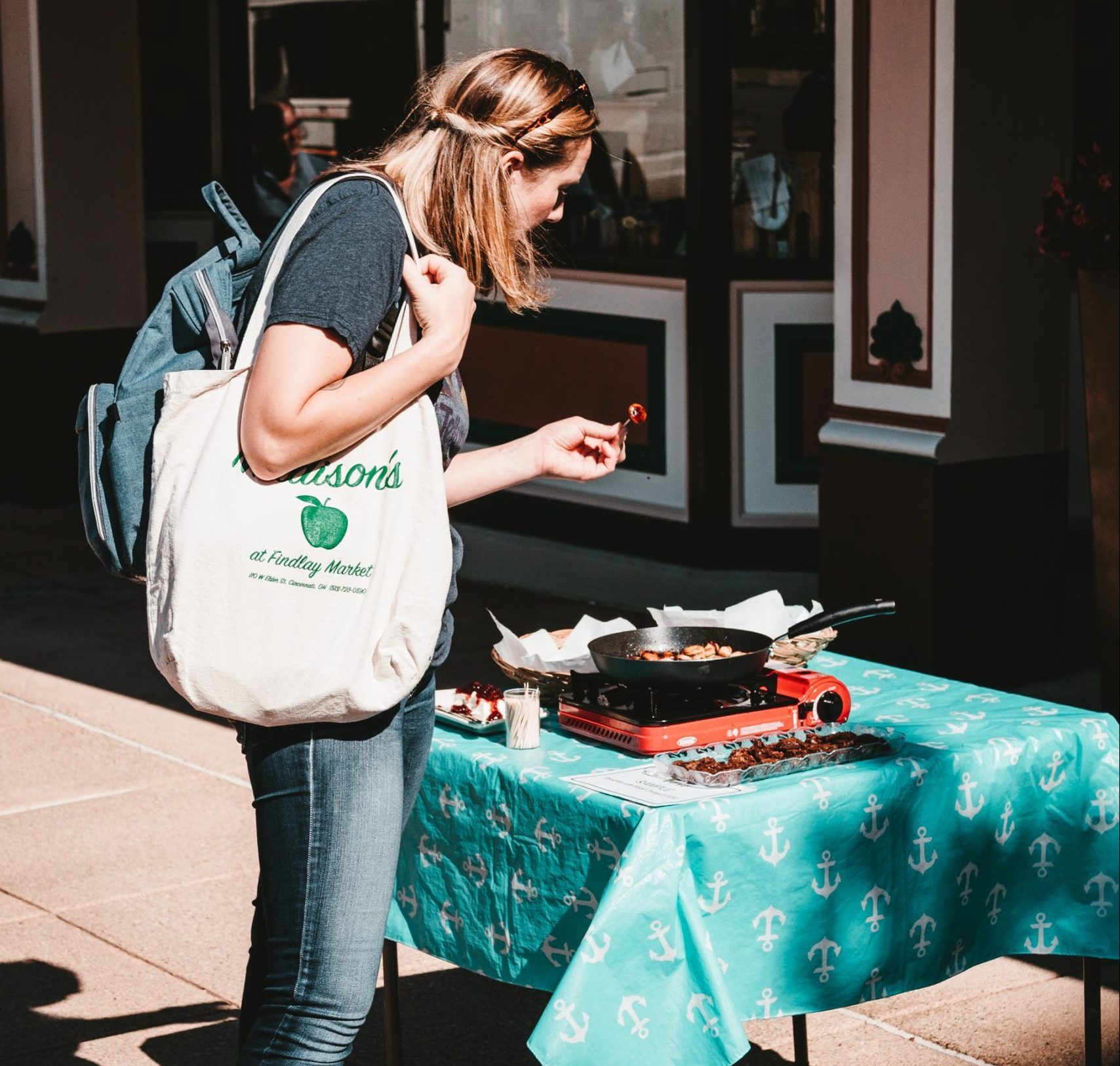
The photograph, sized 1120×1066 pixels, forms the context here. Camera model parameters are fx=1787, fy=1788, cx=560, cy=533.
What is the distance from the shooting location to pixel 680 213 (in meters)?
8.05

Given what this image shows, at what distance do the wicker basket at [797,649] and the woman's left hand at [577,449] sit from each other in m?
0.51

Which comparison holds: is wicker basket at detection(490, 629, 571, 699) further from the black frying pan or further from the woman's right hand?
the woman's right hand

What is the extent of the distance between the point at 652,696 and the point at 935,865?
1.81 feet

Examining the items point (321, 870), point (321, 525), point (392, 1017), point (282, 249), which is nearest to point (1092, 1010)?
point (392, 1017)

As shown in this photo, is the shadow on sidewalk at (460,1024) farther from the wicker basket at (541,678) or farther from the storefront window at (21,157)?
the storefront window at (21,157)

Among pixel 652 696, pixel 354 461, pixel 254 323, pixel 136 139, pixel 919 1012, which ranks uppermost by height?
pixel 136 139

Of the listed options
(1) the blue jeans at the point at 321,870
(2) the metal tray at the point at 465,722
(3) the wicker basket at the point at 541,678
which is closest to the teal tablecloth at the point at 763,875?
Result: (2) the metal tray at the point at 465,722

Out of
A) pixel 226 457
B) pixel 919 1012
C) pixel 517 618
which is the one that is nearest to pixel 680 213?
pixel 517 618

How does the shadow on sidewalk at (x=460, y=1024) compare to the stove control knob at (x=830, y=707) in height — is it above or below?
below

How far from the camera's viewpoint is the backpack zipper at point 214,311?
2508 millimetres

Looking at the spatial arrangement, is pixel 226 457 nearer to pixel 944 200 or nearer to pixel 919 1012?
pixel 919 1012

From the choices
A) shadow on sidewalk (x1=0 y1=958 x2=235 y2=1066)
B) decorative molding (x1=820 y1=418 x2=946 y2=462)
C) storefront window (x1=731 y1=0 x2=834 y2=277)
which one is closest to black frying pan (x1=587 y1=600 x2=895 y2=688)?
shadow on sidewalk (x1=0 y1=958 x2=235 y2=1066)

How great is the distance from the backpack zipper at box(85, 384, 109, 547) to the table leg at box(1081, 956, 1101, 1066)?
191cm

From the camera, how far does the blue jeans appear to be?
254cm
